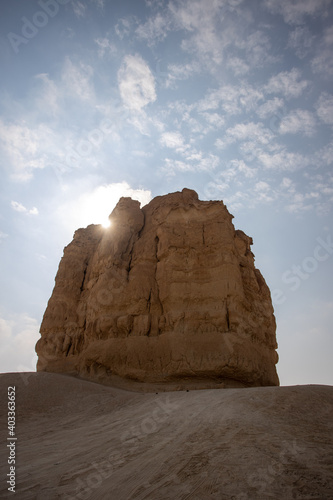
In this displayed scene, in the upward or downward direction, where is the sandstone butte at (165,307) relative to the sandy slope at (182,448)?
upward

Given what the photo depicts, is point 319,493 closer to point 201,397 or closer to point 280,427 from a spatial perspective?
point 280,427

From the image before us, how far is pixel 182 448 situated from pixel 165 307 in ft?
39.8

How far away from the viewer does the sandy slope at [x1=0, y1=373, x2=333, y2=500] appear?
14.1 ft

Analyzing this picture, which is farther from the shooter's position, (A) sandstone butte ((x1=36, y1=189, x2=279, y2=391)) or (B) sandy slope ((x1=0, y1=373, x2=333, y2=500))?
(A) sandstone butte ((x1=36, y1=189, x2=279, y2=391))

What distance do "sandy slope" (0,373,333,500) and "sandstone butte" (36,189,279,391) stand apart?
4.86 m

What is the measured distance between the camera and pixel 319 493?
3.87 metres

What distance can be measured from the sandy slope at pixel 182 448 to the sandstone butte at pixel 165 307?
4.86m

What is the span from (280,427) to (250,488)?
9.63 feet

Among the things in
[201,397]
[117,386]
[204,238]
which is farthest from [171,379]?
[204,238]

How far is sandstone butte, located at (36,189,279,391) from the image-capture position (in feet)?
51.2

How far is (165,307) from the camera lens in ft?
59.2

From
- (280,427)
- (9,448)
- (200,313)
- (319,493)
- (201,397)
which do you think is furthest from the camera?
(200,313)

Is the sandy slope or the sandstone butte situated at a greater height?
the sandstone butte

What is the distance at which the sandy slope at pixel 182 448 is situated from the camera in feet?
14.1
